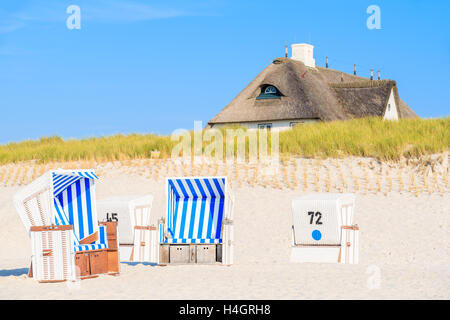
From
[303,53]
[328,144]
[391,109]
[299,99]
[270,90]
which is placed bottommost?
[328,144]

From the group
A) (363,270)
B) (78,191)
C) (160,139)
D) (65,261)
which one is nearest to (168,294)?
(65,261)

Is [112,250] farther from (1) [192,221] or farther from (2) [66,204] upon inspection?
(1) [192,221]

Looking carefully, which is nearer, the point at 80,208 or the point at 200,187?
the point at 80,208

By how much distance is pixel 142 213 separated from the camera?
1382 cm

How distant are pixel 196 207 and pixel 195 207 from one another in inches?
0.7

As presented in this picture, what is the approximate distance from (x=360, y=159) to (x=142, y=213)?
1099 centimetres

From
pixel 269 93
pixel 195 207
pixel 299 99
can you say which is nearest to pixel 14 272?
pixel 195 207

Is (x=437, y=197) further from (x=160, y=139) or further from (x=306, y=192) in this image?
(x=160, y=139)

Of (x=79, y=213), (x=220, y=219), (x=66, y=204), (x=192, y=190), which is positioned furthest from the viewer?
(x=192, y=190)

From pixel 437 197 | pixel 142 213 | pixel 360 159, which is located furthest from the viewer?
pixel 360 159

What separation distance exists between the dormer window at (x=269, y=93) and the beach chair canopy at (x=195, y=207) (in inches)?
899

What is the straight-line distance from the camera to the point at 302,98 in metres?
33.6

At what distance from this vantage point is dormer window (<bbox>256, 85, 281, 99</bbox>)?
34.8 meters

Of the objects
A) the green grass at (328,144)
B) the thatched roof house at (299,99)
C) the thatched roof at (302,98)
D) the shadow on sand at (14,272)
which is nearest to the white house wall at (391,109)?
the thatched roof house at (299,99)
